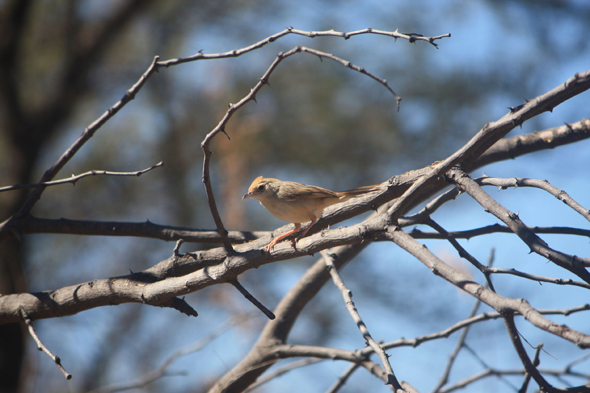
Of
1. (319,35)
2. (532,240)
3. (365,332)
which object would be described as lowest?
(365,332)

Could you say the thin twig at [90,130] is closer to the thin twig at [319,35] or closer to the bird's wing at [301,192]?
the thin twig at [319,35]

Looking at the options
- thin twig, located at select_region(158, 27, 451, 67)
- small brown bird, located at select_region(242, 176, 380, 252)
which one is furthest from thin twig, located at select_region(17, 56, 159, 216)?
small brown bird, located at select_region(242, 176, 380, 252)

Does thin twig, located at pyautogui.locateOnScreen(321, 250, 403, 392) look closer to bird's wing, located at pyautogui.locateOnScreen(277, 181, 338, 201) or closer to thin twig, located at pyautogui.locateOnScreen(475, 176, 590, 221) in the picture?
bird's wing, located at pyautogui.locateOnScreen(277, 181, 338, 201)

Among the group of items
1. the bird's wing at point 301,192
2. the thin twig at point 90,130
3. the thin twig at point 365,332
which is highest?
the bird's wing at point 301,192

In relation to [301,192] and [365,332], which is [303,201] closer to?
[301,192]

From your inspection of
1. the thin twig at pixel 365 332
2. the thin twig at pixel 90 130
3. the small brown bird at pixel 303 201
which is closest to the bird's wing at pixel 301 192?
the small brown bird at pixel 303 201

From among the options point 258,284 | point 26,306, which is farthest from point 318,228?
point 258,284

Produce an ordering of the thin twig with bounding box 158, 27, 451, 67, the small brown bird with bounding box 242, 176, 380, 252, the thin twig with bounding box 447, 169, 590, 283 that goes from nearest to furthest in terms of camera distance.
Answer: the thin twig with bounding box 447, 169, 590, 283
the thin twig with bounding box 158, 27, 451, 67
the small brown bird with bounding box 242, 176, 380, 252

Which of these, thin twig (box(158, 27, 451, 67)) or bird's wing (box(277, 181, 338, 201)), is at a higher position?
bird's wing (box(277, 181, 338, 201))

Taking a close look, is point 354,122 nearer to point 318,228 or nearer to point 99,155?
point 99,155

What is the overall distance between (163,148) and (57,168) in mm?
4830

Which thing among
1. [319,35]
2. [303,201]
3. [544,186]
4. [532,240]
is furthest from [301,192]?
[532,240]

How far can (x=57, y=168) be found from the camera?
2730 millimetres

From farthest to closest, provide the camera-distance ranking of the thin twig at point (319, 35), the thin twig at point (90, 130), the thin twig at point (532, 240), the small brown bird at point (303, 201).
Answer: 1. the small brown bird at point (303, 201)
2. the thin twig at point (90, 130)
3. the thin twig at point (319, 35)
4. the thin twig at point (532, 240)
